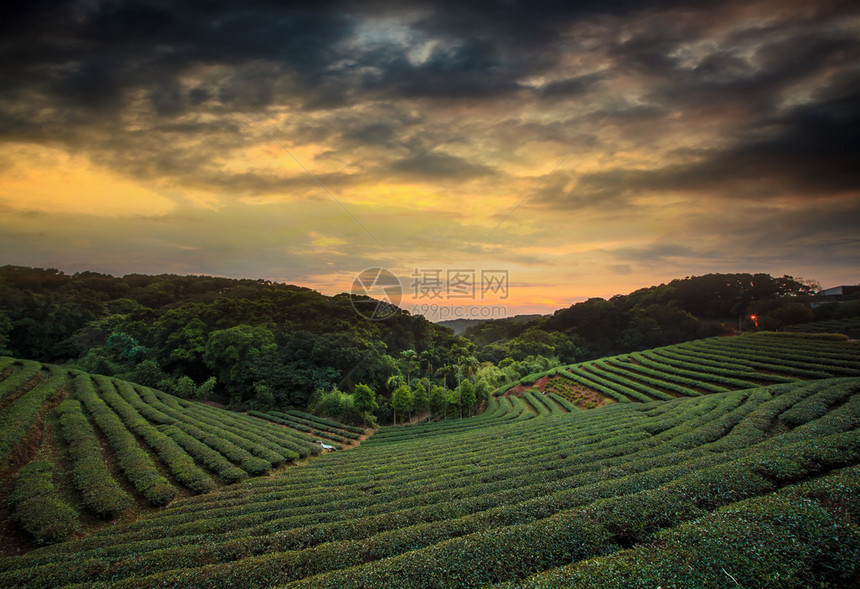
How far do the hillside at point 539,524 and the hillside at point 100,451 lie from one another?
139 centimetres

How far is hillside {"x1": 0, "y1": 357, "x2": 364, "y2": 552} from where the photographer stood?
36.7 ft

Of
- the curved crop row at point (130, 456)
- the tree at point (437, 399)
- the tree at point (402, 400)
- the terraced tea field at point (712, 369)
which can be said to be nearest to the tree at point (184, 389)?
the curved crop row at point (130, 456)

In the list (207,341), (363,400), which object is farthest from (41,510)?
(207,341)

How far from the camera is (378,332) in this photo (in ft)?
171

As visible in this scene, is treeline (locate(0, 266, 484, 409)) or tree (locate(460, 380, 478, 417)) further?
tree (locate(460, 380, 478, 417))

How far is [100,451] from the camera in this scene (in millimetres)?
14977

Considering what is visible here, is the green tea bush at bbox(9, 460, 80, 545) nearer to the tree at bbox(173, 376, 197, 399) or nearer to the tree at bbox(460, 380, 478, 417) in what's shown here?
the tree at bbox(173, 376, 197, 399)

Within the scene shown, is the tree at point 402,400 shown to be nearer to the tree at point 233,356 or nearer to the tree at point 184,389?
the tree at point 233,356

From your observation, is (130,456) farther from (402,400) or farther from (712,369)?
(712,369)

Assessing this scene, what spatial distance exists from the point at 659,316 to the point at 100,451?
8589 cm

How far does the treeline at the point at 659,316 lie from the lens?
6319 cm

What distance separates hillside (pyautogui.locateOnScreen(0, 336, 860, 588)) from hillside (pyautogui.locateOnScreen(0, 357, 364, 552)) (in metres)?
1.39

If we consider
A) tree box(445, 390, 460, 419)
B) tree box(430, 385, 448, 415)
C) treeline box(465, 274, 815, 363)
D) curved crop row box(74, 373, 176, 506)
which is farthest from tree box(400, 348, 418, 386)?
curved crop row box(74, 373, 176, 506)

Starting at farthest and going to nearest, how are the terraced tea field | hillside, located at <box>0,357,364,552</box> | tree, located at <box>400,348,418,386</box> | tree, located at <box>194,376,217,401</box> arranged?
1. tree, located at <box>400,348,418,386</box>
2. tree, located at <box>194,376,217,401</box>
3. the terraced tea field
4. hillside, located at <box>0,357,364,552</box>
